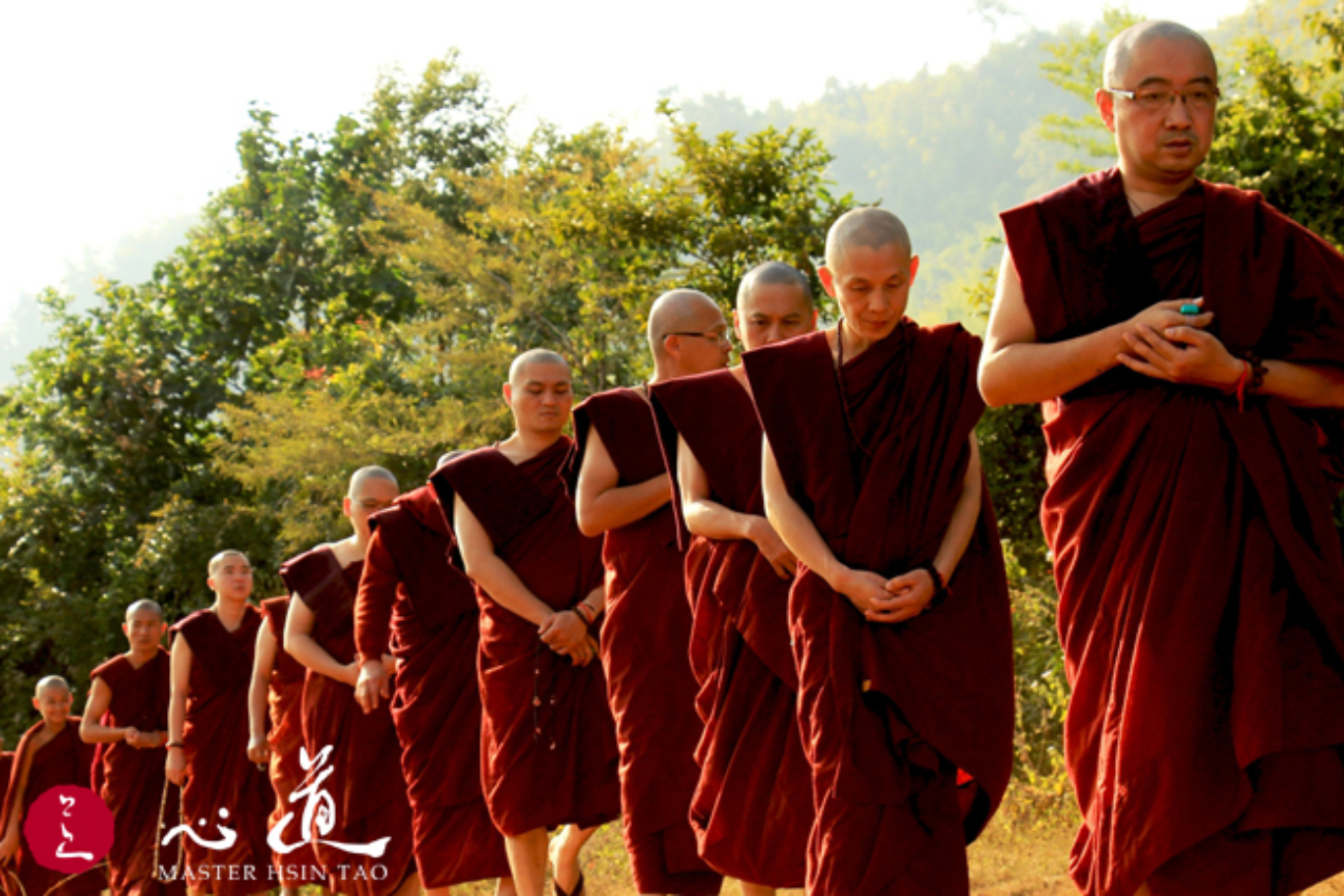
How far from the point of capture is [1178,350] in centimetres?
274

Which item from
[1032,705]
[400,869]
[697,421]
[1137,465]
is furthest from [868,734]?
[1032,705]

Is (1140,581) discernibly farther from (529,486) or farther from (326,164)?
(326,164)

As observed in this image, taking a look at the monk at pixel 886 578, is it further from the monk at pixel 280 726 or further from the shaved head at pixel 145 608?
the shaved head at pixel 145 608

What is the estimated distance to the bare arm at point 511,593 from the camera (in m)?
5.38

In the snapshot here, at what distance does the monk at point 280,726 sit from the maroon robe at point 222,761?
16cm

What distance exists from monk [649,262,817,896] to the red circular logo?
7384mm

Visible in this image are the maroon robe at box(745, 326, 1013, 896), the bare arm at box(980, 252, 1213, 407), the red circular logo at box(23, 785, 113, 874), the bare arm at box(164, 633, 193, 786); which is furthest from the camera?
the red circular logo at box(23, 785, 113, 874)

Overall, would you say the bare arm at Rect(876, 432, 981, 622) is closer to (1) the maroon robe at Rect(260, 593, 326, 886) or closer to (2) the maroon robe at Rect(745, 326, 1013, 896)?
(2) the maroon robe at Rect(745, 326, 1013, 896)

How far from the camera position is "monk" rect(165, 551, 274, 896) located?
8586mm

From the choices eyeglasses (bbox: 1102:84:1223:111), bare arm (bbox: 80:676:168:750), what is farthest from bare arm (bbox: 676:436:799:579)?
bare arm (bbox: 80:676:168:750)

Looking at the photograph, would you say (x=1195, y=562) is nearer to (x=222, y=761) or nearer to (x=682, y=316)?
(x=682, y=316)

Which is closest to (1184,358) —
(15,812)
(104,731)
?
(104,731)

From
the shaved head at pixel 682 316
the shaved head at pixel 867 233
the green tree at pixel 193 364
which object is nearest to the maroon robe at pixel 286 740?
the shaved head at pixel 682 316

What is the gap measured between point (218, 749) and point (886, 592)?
6.68 meters
